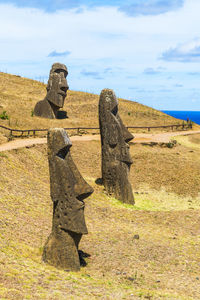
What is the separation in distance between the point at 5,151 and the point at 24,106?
63.5 feet

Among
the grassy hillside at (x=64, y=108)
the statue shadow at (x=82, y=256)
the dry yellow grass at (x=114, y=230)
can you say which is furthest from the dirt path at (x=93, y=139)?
the statue shadow at (x=82, y=256)

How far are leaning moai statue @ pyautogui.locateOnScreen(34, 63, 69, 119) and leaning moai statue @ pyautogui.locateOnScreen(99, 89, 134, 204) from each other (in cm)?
1611

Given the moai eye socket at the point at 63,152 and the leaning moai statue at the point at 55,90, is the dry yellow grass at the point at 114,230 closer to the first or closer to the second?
the moai eye socket at the point at 63,152

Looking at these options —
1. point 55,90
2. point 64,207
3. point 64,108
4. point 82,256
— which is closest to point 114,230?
point 82,256

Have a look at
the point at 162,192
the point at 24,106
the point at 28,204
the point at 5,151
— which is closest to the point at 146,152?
the point at 162,192

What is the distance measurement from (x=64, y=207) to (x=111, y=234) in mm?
4920

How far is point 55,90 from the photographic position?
37.2 m

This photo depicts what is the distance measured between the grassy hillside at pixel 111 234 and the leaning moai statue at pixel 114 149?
0.80 meters

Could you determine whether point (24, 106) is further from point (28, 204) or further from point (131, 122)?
point (28, 204)

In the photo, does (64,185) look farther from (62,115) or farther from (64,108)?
(64,108)

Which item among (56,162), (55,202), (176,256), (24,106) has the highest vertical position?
(24,106)

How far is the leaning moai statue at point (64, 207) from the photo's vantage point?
11.8m

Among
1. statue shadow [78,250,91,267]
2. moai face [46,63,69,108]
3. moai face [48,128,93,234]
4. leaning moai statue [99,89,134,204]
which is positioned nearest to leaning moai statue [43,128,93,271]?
moai face [48,128,93,234]

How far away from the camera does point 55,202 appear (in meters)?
12.1
